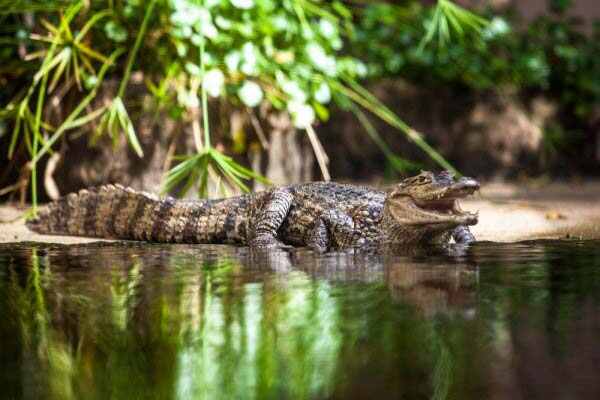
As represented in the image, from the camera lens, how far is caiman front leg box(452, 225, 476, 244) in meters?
4.73

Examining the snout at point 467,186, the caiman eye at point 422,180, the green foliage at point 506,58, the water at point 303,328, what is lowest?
the water at point 303,328

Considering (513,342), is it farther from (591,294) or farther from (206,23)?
(206,23)

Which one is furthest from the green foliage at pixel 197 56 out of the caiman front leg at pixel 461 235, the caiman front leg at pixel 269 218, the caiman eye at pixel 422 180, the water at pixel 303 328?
the water at pixel 303 328

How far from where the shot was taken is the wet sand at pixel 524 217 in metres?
5.05

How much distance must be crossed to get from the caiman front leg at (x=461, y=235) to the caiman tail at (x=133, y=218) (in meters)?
1.18

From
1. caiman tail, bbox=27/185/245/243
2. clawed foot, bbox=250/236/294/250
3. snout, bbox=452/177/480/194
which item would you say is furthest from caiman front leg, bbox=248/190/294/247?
snout, bbox=452/177/480/194

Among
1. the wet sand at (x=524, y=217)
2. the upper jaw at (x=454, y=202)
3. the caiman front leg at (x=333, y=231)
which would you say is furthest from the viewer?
the wet sand at (x=524, y=217)

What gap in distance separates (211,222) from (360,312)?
2587 millimetres

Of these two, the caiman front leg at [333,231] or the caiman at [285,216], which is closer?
the caiman at [285,216]

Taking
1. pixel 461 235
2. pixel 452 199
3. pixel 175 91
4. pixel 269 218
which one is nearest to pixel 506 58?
pixel 175 91

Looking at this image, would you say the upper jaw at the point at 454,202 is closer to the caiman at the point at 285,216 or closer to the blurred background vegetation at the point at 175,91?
the caiman at the point at 285,216

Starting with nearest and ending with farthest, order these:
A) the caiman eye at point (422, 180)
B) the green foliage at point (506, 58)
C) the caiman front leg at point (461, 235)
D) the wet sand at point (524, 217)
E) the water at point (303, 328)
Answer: the water at point (303, 328)
the caiman eye at point (422, 180)
the caiman front leg at point (461, 235)
the wet sand at point (524, 217)
the green foliage at point (506, 58)

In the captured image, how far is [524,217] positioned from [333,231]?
1.53 m

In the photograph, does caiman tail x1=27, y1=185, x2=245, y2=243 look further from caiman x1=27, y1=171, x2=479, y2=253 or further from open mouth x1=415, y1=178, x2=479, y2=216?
open mouth x1=415, y1=178, x2=479, y2=216
